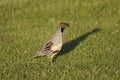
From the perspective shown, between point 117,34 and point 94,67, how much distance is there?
15.4ft

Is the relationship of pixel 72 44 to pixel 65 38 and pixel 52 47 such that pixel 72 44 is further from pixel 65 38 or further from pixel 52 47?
pixel 52 47

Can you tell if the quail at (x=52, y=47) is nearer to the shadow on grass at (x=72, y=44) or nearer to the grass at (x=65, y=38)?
the grass at (x=65, y=38)

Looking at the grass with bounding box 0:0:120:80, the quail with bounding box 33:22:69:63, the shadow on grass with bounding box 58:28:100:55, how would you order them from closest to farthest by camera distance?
the grass with bounding box 0:0:120:80, the quail with bounding box 33:22:69:63, the shadow on grass with bounding box 58:28:100:55

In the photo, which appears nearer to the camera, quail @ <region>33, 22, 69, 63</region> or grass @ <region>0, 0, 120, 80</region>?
grass @ <region>0, 0, 120, 80</region>

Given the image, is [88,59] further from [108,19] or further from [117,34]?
[108,19]

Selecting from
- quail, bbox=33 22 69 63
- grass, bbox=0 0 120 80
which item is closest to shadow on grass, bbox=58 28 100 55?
grass, bbox=0 0 120 80

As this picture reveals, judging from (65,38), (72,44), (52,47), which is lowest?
(52,47)

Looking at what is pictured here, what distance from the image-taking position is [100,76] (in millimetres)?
10344

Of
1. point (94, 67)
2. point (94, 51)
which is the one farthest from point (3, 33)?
point (94, 67)

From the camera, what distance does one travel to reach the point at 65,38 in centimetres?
1562

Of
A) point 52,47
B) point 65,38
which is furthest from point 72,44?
point 52,47

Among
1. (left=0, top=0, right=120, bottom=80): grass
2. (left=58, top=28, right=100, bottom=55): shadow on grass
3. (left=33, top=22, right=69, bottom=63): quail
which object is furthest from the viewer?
(left=58, top=28, right=100, bottom=55): shadow on grass

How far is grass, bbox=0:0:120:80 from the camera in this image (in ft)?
36.1

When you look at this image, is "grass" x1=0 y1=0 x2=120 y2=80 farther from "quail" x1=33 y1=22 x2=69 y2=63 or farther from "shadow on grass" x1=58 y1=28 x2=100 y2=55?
"quail" x1=33 y1=22 x2=69 y2=63
